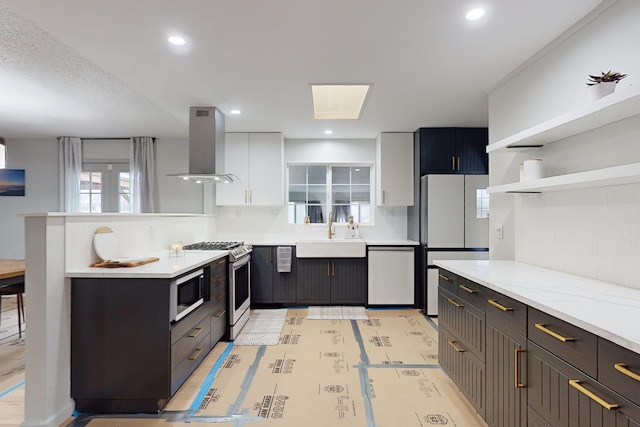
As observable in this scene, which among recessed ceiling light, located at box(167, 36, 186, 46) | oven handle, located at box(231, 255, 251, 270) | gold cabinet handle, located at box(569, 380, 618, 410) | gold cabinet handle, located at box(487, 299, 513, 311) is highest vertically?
recessed ceiling light, located at box(167, 36, 186, 46)

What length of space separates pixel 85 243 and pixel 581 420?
2829mm

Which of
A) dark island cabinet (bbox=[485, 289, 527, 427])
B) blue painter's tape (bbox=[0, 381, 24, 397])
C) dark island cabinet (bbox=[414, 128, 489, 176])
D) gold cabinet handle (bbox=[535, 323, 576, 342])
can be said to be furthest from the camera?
dark island cabinet (bbox=[414, 128, 489, 176])

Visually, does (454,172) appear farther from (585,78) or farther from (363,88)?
(585,78)

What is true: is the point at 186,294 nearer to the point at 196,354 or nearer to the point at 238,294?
the point at 196,354

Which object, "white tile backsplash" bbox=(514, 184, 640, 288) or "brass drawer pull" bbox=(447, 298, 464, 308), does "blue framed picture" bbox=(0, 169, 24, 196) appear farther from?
"white tile backsplash" bbox=(514, 184, 640, 288)

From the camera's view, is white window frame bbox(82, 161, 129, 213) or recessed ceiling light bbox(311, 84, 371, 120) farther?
white window frame bbox(82, 161, 129, 213)

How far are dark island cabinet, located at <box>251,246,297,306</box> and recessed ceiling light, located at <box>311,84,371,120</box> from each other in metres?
1.85

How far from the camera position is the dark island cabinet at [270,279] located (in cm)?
466

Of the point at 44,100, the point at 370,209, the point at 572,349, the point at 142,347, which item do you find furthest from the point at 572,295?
the point at 44,100

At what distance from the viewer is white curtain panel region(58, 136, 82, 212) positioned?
5598 millimetres

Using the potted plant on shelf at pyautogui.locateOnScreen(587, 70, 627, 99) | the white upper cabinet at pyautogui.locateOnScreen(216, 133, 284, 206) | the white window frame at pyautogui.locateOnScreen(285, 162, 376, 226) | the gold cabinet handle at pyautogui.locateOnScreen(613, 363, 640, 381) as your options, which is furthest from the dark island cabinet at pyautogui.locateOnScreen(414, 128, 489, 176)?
the gold cabinet handle at pyautogui.locateOnScreen(613, 363, 640, 381)

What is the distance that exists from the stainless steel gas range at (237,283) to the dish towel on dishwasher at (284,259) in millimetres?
475

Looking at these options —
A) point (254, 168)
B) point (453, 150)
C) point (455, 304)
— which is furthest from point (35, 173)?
point (455, 304)

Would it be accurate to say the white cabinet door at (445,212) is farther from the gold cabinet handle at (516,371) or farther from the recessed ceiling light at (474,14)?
the gold cabinet handle at (516,371)
